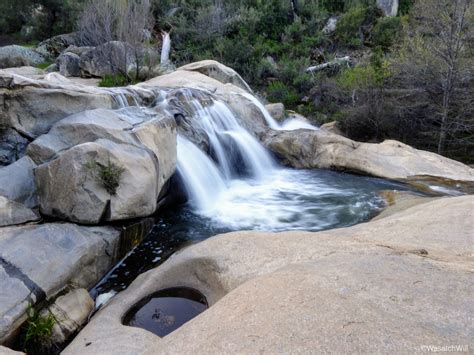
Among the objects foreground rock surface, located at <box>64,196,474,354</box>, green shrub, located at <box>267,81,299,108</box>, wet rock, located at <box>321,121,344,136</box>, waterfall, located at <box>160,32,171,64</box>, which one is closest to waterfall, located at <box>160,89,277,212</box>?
foreground rock surface, located at <box>64,196,474,354</box>

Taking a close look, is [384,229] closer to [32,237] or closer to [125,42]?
[32,237]

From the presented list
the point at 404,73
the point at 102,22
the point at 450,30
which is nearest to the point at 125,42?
the point at 102,22

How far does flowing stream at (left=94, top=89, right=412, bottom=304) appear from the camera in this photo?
541cm

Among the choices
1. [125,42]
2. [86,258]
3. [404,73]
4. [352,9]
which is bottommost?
[86,258]

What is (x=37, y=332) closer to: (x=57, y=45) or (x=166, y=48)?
(x=166, y=48)

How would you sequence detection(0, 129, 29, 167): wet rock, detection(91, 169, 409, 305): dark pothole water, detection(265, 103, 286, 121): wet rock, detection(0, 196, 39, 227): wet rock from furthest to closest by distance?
detection(265, 103, 286, 121): wet rock, detection(0, 129, 29, 167): wet rock, detection(91, 169, 409, 305): dark pothole water, detection(0, 196, 39, 227): wet rock

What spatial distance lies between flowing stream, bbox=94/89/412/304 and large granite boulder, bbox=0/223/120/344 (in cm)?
33

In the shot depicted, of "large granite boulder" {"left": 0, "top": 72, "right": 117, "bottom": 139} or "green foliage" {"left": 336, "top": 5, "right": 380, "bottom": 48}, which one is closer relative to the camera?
"large granite boulder" {"left": 0, "top": 72, "right": 117, "bottom": 139}

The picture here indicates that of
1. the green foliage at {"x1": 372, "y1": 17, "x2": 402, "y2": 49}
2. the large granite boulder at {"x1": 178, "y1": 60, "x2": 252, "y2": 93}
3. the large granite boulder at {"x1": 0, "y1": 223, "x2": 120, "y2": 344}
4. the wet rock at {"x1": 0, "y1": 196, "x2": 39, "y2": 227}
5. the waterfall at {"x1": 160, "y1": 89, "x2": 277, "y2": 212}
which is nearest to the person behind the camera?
the large granite boulder at {"x1": 0, "y1": 223, "x2": 120, "y2": 344}

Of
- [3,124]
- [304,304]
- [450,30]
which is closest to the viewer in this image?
[304,304]

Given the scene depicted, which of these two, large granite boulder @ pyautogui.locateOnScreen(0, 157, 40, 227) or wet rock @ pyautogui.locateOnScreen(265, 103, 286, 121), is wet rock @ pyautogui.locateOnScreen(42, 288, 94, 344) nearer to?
large granite boulder @ pyautogui.locateOnScreen(0, 157, 40, 227)

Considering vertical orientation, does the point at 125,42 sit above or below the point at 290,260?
above

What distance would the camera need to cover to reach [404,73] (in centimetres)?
1177

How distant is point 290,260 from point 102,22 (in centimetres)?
1321
